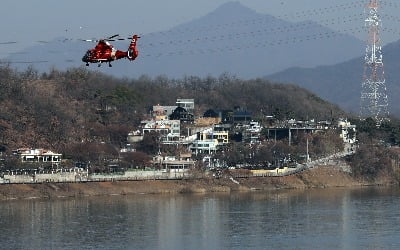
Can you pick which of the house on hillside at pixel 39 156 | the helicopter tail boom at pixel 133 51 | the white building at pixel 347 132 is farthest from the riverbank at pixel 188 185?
the helicopter tail boom at pixel 133 51

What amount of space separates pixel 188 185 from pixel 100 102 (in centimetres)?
1776

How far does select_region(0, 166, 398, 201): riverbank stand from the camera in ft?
183

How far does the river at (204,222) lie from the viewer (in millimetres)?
38844

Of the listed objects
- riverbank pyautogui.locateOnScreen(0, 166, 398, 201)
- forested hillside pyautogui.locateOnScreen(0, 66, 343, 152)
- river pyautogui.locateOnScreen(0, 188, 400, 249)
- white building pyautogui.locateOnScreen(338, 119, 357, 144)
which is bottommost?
river pyautogui.locateOnScreen(0, 188, 400, 249)

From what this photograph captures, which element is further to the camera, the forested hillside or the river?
the forested hillside

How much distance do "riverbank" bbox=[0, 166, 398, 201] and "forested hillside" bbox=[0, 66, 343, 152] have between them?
810cm

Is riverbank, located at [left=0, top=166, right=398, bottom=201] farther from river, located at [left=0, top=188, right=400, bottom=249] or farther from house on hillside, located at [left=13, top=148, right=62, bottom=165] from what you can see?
house on hillside, located at [left=13, top=148, right=62, bottom=165]

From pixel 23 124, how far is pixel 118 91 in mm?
10886

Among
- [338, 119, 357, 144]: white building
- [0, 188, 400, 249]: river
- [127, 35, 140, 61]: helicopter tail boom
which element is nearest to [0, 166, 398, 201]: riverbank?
[0, 188, 400, 249]: river

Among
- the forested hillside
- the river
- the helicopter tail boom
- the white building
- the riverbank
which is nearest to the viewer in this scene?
the helicopter tail boom

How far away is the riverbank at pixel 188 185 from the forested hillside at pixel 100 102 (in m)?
8.10

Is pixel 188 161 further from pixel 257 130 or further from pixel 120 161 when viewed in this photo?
pixel 257 130

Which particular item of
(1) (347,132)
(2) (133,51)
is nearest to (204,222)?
(2) (133,51)

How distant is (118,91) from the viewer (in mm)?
79125
